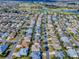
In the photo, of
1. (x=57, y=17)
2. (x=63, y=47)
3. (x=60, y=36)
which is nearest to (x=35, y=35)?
(x=60, y=36)

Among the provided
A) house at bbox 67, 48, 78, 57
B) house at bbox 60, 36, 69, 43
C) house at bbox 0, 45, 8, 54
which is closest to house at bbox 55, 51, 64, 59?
house at bbox 67, 48, 78, 57

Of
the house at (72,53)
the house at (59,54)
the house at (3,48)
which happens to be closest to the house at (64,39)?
the house at (72,53)

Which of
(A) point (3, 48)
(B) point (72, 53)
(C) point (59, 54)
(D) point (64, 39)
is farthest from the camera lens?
(D) point (64, 39)

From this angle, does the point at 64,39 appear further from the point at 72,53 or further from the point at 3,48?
the point at 3,48

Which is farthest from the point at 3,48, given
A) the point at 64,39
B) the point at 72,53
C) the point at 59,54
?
the point at 64,39

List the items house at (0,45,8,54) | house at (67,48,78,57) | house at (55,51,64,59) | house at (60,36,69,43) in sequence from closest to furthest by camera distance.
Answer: house at (55,51,64,59) → house at (67,48,78,57) → house at (0,45,8,54) → house at (60,36,69,43)

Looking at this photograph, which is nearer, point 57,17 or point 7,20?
point 7,20

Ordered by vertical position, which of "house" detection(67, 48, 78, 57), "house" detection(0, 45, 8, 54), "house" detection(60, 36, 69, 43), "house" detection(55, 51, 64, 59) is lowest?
"house" detection(67, 48, 78, 57)

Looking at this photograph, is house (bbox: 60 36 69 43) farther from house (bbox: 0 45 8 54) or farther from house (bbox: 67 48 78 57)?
house (bbox: 0 45 8 54)

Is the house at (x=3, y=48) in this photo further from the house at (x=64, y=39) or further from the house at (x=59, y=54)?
the house at (x=64, y=39)

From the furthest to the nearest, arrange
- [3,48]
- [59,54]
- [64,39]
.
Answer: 1. [64,39]
2. [3,48]
3. [59,54]

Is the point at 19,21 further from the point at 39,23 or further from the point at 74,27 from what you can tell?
the point at 74,27
